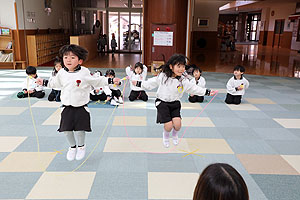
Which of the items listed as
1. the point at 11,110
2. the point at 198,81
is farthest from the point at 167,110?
the point at 11,110

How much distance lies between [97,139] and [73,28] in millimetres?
13211

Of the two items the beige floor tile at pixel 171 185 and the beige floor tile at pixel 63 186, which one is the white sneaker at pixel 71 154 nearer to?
the beige floor tile at pixel 63 186

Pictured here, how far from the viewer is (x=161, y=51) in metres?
9.09

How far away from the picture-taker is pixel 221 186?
37.0 inches

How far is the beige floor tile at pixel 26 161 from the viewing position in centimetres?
284

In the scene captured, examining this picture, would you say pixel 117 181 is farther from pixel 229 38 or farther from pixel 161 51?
pixel 229 38

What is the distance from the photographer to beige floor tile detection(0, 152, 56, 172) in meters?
2.84

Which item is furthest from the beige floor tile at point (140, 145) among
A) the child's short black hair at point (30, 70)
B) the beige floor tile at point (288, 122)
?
the child's short black hair at point (30, 70)

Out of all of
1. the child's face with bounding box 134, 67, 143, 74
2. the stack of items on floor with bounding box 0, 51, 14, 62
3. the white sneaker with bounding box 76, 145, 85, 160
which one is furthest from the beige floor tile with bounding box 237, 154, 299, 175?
the stack of items on floor with bounding box 0, 51, 14, 62

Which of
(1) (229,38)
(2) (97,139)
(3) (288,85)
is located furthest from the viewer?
(1) (229,38)

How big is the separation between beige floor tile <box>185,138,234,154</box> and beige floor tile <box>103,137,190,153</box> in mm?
106

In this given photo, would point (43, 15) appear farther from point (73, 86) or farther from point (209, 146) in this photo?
point (209, 146)

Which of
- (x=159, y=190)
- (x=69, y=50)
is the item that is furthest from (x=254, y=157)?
(x=69, y=50)

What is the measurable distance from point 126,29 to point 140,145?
1361 centimetres
